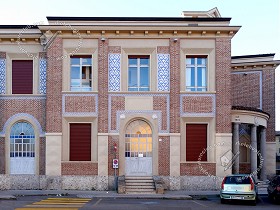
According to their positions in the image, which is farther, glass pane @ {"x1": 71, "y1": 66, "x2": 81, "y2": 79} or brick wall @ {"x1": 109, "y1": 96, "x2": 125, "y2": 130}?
glass pane @ {"x1": 71, "y1": 66, "x2": 81, "y2": 79}

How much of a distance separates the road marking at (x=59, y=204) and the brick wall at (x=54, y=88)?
230 inches

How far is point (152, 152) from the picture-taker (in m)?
28.0

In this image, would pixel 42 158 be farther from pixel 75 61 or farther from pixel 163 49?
pixel 163 49

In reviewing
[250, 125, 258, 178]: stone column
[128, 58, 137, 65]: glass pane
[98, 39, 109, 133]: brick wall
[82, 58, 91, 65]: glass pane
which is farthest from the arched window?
[250, 125, 258, 178]: stone column

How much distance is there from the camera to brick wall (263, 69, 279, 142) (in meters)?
35.5

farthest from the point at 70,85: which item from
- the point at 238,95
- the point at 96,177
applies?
the point at 238,95

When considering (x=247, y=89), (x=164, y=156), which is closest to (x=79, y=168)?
(x=164, y=156)

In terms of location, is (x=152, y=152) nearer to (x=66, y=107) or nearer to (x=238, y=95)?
(x=66, y=107)

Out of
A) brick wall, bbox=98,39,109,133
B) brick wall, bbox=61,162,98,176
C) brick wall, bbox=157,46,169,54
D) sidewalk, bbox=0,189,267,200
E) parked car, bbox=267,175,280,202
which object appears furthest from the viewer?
brick wall, bbox=157,46,169,54

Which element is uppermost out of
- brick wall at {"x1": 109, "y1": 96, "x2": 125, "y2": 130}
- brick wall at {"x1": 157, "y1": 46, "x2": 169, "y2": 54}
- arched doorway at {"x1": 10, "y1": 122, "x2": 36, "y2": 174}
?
brick wall at {"x1": 157, "y1": 46, "x2": 169, "y2": 54}

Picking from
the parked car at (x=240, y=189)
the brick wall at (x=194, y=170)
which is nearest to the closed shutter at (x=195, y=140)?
the brick wall at (x=194, y=170)

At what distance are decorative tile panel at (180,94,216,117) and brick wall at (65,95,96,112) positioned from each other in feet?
18.5

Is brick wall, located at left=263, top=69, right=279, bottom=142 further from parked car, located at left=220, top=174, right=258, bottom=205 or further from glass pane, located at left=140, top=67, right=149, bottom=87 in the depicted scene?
parked car, located at left=220, top=174, right=258, bottom=205

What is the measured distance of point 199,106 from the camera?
27875 millimetres
